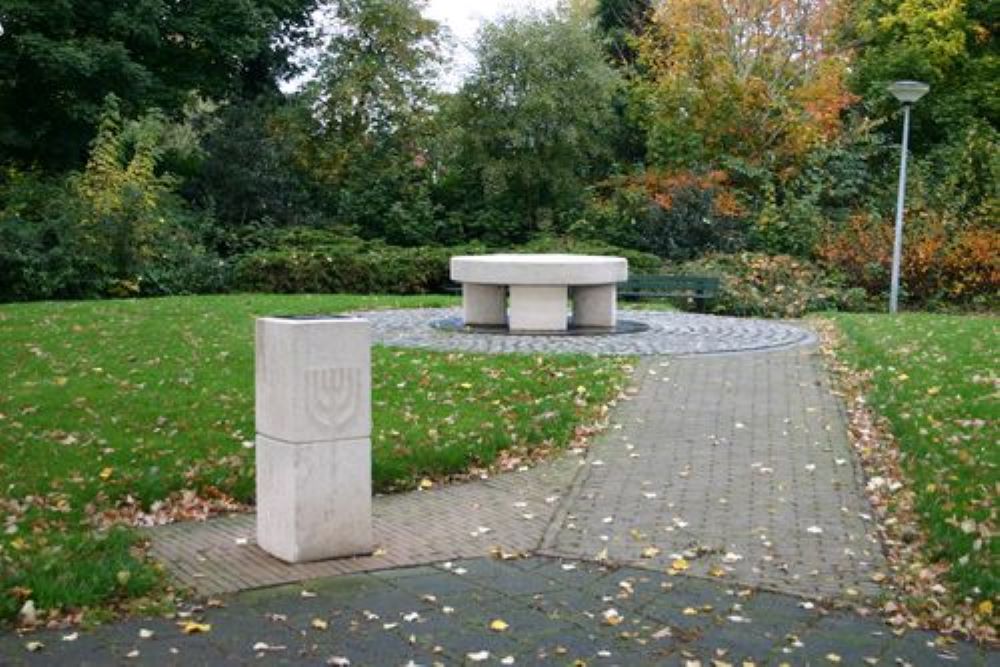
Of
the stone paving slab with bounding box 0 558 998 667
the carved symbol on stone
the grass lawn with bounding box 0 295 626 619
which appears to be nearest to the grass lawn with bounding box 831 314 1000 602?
the stone paving slab with bounding box 0 558 998 667

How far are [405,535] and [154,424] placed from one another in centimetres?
306

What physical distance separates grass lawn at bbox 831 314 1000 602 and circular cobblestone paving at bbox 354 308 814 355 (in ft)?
4.09

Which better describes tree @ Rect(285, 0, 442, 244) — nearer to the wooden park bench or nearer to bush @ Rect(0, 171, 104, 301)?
bush @ Rect(0, 171, 104, 301)

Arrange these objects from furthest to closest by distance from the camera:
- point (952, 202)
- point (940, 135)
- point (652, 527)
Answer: point (940, 135)
point (952, 202)
point (652, 527)

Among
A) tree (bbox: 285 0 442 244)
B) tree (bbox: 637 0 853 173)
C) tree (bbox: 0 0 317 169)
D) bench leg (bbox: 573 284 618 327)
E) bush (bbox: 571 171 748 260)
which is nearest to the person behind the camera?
bench leg (bbox: 573 284 618 327)

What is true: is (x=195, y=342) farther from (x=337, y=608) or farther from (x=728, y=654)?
(x=728, y=654)

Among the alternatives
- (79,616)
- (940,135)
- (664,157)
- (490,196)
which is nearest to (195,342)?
(79,616)

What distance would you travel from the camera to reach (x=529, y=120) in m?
26.8

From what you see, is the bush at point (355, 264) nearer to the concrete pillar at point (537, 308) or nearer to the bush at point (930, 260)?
the bush at point (930, 260)

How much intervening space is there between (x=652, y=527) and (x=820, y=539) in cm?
98

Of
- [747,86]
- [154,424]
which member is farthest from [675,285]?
[154,424]

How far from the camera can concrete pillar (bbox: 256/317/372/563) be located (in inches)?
236

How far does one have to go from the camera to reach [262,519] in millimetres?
6266

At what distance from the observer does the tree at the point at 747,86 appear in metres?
28.0
